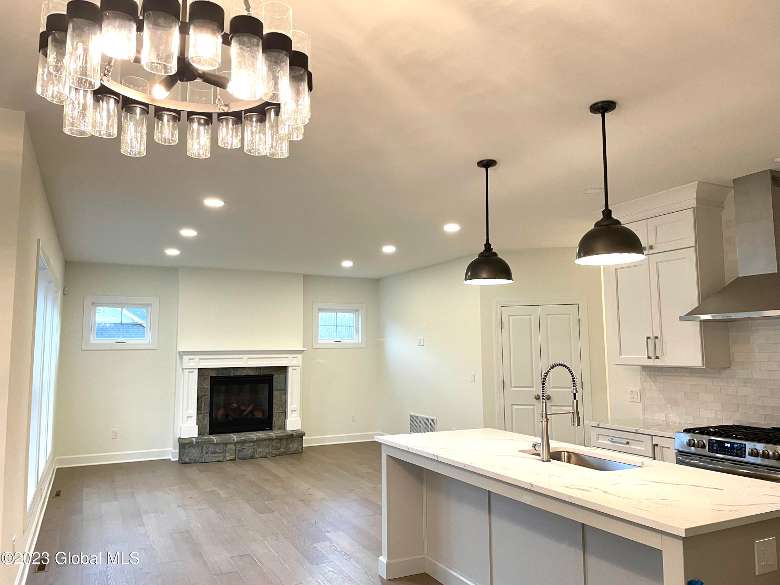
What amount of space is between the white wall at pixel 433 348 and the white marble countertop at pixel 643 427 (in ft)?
7.43

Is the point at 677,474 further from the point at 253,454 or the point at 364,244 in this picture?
the point at 253,454

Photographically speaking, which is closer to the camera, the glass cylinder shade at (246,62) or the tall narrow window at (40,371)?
the glass cylinder shade at (246,62)

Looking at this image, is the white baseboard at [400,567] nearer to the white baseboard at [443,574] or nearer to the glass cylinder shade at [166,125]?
the white baseboard at [443,574]

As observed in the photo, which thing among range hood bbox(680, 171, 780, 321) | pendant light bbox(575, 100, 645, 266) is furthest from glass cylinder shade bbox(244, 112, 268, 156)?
range hood bbox(680, 171, 780, 321)

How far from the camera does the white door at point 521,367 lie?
6691 millimetres

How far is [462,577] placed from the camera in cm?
334

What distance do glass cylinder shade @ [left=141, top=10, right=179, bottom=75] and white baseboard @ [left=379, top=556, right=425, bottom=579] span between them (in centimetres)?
330

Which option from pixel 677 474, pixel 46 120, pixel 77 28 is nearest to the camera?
pixel 77 28

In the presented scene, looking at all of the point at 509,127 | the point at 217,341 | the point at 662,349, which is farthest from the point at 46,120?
the point at 217,341

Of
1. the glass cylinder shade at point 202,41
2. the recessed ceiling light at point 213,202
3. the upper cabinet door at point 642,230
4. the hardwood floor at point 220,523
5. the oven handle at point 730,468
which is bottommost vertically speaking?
the hardwood floor at point 220,523

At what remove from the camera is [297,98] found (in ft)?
5.21

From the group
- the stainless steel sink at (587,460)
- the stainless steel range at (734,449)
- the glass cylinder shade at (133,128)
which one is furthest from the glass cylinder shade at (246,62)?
the stainless steel range at (734,449)

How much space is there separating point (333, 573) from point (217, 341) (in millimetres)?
4930

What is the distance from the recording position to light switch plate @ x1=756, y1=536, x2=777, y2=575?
6.56 ft
